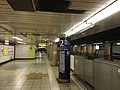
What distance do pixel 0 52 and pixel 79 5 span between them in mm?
15064

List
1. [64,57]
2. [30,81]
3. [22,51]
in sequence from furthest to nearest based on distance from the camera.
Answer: [22,51] < [64,57] < [30,81]

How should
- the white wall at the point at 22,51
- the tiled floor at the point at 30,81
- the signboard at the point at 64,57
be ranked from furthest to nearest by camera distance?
the white wall at the point at 22,51, the signboard at the point at 64,57, the tiled floor at the point at 30,81

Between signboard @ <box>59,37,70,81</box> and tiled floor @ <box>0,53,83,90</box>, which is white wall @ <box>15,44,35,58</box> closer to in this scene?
tiled floor @ <box>0,53,83,90</box>

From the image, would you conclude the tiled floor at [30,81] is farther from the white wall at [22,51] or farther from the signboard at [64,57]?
the white wall at [22,51]

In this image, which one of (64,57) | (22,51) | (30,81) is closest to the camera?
(30,81)

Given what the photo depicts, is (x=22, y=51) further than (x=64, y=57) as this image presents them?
Yes

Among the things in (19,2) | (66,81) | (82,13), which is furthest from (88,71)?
(19,2)

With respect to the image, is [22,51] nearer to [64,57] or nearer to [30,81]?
[30,81]

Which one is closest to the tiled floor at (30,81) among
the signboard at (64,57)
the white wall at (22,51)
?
the signboard at (64,57)

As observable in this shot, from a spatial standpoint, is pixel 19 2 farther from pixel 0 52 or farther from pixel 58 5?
pixel 0 52

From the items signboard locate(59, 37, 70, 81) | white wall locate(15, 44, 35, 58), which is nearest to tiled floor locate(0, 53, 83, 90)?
signboard locate(59, 37, 70, 81)

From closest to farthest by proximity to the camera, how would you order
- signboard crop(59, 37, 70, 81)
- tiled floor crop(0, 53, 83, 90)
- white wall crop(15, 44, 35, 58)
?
tiled floor crop(0, 53, 83, 90) → signboard crop(59, 37, 70, 81) → white wall crop(15, 44, 35, 58)

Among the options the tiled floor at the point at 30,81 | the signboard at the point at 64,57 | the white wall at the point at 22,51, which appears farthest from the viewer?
the white wall at the point at 22,51

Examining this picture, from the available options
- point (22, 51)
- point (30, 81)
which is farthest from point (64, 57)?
point (22, 51)
